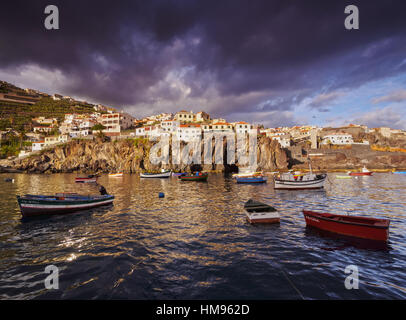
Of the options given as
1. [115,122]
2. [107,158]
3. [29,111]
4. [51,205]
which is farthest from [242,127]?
[29,111]

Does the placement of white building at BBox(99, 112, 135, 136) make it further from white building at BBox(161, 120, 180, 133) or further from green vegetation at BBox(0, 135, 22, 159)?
green vegetation at BBox(0, 135, 22, 159)

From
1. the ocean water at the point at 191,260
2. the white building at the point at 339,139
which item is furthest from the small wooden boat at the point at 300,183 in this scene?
the white building at the point at 339,139

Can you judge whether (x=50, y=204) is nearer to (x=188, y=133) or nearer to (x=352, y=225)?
(x=352, y=225)

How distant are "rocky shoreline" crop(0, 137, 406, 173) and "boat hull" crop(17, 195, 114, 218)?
60721 mm

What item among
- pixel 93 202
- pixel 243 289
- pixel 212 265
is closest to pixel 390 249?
pixel 243 289

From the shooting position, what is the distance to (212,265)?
841cm

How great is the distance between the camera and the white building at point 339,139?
103 metres

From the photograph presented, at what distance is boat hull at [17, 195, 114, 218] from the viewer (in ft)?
52.1

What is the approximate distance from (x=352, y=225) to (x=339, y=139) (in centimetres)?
11758

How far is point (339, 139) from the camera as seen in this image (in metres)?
105

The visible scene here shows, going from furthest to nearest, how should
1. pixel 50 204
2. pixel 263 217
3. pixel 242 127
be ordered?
pixel 242 127
pixel 50 204
pixel 263 217

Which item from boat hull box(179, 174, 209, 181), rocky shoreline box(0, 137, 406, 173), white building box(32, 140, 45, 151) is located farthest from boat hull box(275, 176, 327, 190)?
white building box(32, 140, 45, 151)

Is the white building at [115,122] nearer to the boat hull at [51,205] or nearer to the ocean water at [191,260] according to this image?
the boat hull at [51,205]
